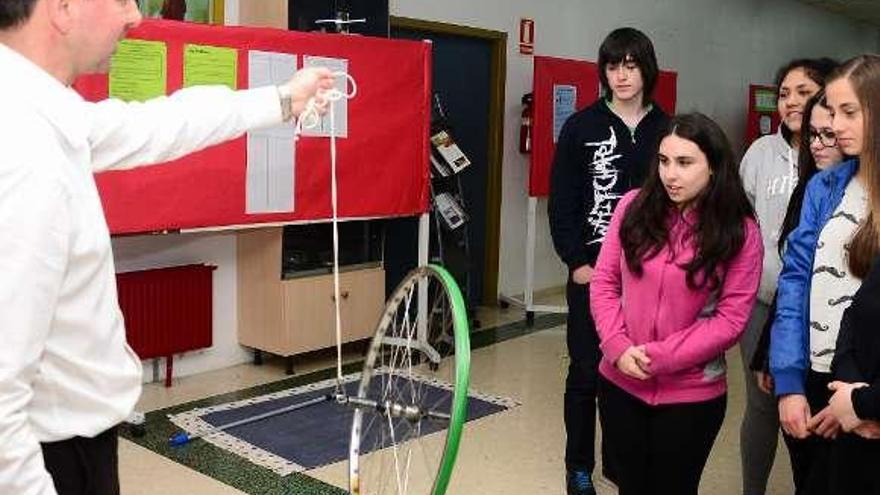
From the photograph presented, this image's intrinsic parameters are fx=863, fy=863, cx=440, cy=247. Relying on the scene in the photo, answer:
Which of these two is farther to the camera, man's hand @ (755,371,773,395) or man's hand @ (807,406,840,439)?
man's hand @ (755,371,773,395)

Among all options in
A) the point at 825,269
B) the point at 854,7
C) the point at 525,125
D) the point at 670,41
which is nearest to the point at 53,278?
the point at 825,269

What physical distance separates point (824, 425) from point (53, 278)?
1.54 meters

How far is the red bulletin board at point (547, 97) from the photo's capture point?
5391mm

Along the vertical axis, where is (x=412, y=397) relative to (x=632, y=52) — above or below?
below

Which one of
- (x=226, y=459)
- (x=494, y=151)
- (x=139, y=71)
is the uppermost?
(x=139, y=71)

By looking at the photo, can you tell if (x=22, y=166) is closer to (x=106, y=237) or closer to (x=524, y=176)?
(x=106, y=237)

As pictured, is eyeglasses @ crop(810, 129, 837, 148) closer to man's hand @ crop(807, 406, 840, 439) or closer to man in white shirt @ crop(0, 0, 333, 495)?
man's hand @ crop(807, 406, 840, 439)

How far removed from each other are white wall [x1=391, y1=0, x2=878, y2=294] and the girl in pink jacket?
10.8 ft

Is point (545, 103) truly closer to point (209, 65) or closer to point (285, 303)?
point (285, 303)

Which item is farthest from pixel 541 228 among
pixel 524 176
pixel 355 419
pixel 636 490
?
pixel 355 419

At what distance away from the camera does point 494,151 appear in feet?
19.4

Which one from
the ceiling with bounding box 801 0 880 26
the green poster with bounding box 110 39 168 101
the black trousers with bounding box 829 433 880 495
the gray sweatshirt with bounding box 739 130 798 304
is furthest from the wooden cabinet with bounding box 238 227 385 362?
the ceiling with bounding box 801 0 880 26

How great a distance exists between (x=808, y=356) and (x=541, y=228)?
4.53 meters

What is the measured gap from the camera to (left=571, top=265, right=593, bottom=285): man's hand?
106 inches
